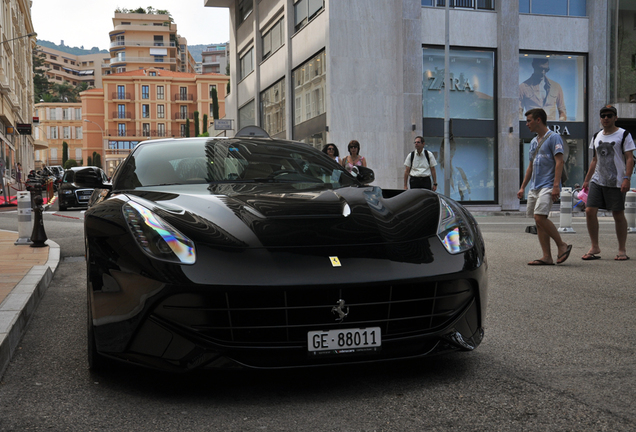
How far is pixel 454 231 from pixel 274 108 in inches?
1151

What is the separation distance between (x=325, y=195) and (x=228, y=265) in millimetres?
935

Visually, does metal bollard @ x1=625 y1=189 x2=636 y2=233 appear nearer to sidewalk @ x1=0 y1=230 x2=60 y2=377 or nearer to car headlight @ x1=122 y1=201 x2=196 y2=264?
sidewalk @ x1=0 y1=230 x2=60 y2=377

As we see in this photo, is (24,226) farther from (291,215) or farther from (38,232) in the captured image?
(291,215)

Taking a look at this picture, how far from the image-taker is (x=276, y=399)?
2.91 meters

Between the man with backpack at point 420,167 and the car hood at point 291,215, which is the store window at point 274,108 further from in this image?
the car hood at point 291,215

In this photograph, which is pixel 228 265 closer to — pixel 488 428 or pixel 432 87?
pixel 488 428

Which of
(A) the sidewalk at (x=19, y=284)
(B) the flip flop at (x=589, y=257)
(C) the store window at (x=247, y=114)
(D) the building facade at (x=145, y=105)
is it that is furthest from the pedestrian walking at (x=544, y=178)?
(D) the building facade at (x=145, y=105)

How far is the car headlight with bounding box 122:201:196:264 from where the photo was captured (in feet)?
9.46

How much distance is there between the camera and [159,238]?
2.98 m

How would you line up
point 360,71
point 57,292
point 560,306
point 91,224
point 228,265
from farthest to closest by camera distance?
point 360,71, point 57,292, point 560,306, point 91,224, point 228,265

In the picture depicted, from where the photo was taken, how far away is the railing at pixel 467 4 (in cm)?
2464

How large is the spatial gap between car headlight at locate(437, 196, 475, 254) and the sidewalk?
7.46 feet

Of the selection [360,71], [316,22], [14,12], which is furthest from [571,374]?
[14,12]

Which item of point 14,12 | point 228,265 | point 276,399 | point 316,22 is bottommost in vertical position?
point 276,399
